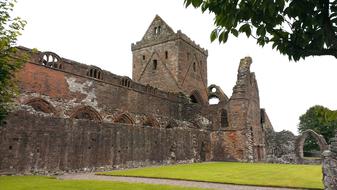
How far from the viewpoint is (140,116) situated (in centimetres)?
2755

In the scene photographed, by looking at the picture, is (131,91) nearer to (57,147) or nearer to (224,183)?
(57,147)

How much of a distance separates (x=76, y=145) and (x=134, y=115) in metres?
11.7

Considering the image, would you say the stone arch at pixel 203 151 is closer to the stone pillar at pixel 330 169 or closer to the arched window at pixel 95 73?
the arched window at pixel 95 73

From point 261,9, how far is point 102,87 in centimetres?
2201

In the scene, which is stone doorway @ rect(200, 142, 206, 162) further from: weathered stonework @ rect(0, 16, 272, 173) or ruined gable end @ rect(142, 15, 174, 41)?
ruined gable end @ rect(142, 15, 174, 41)

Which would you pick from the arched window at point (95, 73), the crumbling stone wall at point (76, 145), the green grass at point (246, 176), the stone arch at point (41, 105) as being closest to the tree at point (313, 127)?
the green grass at point (246, 176)

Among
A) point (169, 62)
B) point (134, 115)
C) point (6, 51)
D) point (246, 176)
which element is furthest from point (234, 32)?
point (169, 62)

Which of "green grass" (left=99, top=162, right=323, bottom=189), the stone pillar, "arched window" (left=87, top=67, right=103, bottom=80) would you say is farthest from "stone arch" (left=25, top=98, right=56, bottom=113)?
the stone pillar

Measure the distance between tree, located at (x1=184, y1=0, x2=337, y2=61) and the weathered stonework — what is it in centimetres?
584

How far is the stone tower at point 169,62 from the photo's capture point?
36219mm

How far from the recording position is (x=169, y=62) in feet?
121

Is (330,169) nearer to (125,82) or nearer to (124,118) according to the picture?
(124,118)

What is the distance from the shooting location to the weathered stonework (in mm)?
13906

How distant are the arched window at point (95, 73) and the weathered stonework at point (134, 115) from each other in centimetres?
7
